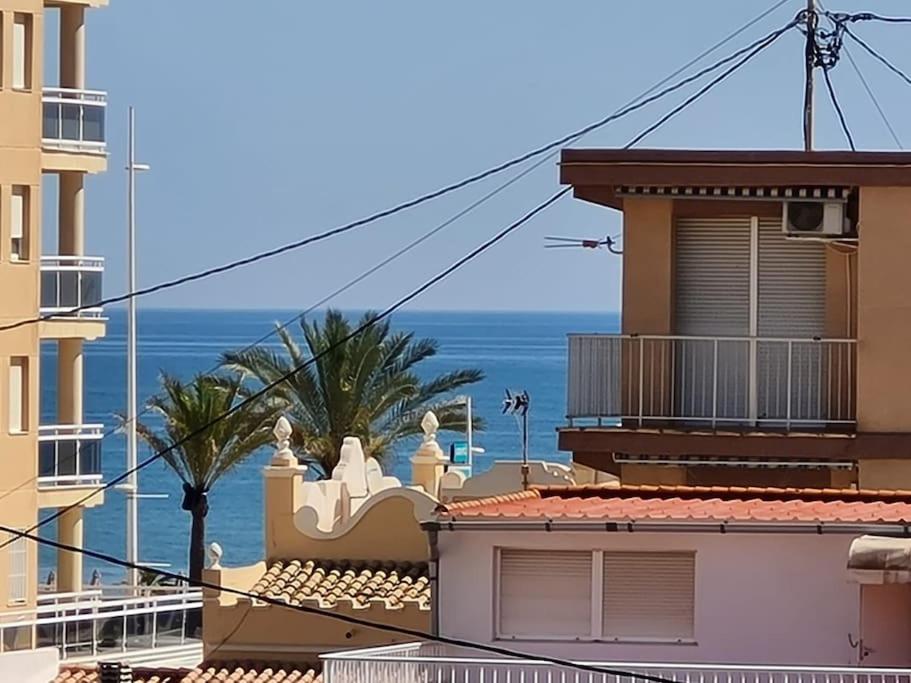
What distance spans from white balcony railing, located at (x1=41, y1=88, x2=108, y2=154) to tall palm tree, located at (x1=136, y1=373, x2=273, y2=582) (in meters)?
9.89

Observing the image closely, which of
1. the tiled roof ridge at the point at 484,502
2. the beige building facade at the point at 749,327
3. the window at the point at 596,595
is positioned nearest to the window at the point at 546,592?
the window at the point at 596,595

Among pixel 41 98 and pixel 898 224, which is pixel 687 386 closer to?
pixel 898 224

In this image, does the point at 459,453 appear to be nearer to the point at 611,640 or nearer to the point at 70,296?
the point at 70,296

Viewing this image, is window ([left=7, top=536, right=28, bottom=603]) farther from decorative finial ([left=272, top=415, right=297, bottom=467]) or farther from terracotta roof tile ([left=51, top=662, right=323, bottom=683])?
terracotta roof tile ([left=51, top=662, right=323, bottom=683])

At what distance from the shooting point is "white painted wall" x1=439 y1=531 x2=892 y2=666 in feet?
73.6

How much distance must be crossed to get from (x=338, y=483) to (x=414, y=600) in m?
5.53

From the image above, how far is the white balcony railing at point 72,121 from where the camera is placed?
45.0m

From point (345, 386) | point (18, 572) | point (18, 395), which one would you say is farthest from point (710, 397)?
point (345, 386)

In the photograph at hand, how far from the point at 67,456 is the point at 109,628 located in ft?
23.8

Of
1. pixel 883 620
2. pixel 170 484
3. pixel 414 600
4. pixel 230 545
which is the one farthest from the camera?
pixel 170 484

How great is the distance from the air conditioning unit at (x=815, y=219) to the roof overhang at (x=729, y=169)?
21 centimetres

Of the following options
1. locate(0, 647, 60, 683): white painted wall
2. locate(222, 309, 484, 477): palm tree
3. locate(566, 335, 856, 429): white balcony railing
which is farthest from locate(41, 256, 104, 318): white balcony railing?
locate(566, 335, 856, 429): white balcony railing

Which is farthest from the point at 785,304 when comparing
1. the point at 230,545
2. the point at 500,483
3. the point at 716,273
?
the point at 230,545

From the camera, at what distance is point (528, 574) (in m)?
23.0
